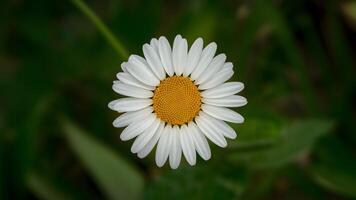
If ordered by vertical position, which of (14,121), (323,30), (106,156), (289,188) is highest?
(14,121)

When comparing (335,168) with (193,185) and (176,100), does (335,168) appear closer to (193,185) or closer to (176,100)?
(193,185)

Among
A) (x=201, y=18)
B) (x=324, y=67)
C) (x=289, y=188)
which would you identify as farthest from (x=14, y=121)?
(x=324, y=67)

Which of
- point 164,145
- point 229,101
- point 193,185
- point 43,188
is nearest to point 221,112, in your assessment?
point 229,101

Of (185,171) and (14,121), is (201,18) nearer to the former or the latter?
(185,171)

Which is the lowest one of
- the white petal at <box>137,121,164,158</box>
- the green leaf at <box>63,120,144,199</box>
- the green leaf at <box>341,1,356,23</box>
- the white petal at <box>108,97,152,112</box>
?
the white petal at <box>137,121,164,158</box>

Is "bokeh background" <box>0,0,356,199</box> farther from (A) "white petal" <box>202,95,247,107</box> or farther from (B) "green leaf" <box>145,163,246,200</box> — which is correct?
(A) "white petal" <box>202,95,247,107</box>

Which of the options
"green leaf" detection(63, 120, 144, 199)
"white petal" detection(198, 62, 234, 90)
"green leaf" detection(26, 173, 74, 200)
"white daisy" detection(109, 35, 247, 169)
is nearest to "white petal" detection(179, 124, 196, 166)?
"white daisy" detection(109, 35, 247, 169)

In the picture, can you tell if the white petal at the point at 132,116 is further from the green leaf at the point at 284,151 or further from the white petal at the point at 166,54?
the green leaf at the point at 284,151
